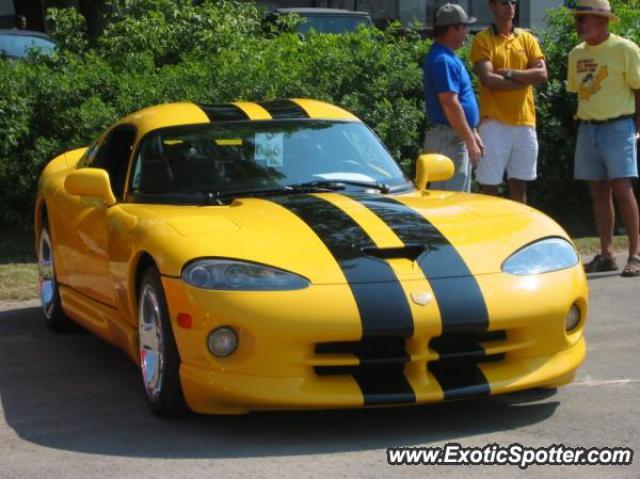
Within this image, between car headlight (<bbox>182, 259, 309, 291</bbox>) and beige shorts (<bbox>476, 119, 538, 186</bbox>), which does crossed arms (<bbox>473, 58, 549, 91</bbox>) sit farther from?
car headlight (<bbox>182, 259, 309, 291</bbox>)

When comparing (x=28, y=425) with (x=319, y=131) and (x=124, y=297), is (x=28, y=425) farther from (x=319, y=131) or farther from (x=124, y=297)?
(x=319, y=131)

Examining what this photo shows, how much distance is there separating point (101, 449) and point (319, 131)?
2.39 meters

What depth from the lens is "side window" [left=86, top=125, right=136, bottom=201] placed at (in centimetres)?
693

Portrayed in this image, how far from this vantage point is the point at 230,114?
6977mm

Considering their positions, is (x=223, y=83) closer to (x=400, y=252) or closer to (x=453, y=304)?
(x=400, y=252)

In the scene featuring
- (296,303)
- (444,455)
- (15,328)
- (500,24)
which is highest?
(500,24)

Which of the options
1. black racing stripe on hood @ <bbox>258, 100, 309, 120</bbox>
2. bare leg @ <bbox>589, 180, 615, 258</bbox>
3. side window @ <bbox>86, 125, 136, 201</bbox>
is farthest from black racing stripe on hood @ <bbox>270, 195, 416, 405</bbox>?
bare leg @ <bbox>589, 180, 615, 258</bbox>

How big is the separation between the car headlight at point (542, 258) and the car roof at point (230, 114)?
175 centimetres

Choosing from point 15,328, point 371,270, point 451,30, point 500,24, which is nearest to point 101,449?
point 371,270

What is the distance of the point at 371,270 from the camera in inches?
206

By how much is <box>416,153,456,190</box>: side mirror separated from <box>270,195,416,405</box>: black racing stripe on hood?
1.42 meters

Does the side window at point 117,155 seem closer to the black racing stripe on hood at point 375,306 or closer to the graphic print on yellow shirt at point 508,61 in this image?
the black racing stripe on hood at point 375,306

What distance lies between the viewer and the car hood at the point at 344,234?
5242 millimetres

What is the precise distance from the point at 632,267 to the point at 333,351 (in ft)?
14.7
